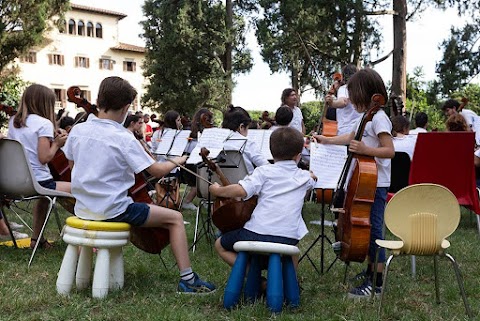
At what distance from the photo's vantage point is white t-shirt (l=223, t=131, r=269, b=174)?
15.4 ft

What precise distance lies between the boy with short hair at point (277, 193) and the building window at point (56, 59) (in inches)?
1379

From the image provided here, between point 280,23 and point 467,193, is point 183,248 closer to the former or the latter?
point 467,193

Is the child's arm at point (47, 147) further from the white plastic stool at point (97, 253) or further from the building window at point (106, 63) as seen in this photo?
the building window at point (106, 63)

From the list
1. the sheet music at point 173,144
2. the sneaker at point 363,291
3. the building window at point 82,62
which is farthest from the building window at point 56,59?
the sneaker at point 363,291

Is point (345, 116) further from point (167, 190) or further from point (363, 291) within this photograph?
point (167, 190)

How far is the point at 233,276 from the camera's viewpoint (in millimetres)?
3074

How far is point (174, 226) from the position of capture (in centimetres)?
353

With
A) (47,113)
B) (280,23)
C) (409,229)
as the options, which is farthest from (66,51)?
(409,229)

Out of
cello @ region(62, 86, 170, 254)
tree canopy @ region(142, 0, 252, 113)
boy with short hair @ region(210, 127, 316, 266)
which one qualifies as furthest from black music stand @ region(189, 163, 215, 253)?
tree canopy @ region(142, 0, 252, 113)

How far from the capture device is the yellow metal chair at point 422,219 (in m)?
2.90

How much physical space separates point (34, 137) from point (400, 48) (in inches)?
320

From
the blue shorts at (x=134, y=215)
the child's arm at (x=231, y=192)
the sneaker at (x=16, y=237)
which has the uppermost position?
the child's arm at (x=231, y=192)

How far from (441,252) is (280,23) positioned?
10.1 metres

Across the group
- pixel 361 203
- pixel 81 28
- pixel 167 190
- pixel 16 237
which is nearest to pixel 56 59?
pixel 81 28
